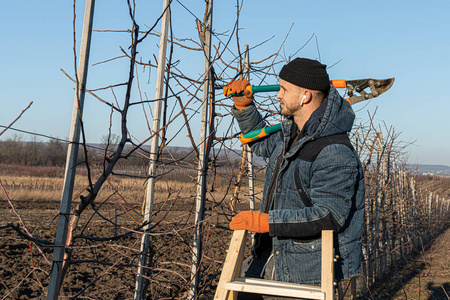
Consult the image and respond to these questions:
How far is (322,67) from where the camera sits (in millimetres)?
2186

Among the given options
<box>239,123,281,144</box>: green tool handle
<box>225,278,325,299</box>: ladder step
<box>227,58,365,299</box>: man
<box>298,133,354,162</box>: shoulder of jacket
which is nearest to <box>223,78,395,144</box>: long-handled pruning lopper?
<box>239,123,281,144</box>: green tool handle

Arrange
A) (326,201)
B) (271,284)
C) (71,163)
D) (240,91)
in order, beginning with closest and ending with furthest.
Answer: (71,163)
(271,284)
(326,201)
(240,91)

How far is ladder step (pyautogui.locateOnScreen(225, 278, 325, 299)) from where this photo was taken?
5.70ft

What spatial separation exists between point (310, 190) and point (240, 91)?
86 centimetres

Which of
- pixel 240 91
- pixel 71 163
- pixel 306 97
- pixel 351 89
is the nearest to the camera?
pixel 71 163

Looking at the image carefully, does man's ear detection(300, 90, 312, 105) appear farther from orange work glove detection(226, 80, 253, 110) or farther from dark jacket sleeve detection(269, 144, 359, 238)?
orange work glove detection(226, 80, 253, 110)

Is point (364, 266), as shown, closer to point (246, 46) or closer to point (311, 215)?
point (246, 46)

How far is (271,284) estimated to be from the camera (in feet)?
6.06

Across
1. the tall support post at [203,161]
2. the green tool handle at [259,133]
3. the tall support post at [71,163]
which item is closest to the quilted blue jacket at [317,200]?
the green tool handle at [259,133]

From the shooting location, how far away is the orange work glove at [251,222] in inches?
78.5

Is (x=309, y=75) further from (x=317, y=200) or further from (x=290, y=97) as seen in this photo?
(x=317, y=200)

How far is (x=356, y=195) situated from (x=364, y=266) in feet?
19.4

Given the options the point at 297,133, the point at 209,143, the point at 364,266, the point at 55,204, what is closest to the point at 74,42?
the point at 297,133

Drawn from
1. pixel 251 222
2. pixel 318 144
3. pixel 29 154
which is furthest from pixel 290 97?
pixel 29 154
